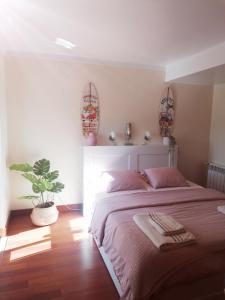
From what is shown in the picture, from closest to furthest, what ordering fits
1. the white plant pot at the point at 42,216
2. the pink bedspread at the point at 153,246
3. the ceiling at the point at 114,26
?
the pink bedspread at the point at 153,246 < the ceiling at the point at 114,26 < the white plant pot at the point at 42,216

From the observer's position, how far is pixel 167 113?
384cm

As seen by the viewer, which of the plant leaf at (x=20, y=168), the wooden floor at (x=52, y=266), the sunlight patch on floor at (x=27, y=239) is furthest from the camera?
the plant leaf at (x=20, y=168)

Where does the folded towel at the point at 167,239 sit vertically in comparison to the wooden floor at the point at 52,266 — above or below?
above

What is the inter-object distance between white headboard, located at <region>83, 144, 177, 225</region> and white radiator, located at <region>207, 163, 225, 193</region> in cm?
67

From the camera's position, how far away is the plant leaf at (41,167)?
3.07 metres

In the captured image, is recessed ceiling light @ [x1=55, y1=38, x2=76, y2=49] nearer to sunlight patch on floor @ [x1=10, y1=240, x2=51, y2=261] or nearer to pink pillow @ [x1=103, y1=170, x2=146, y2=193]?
pink pillow @ [x1=103, y1=170, x2=146, y2=193]

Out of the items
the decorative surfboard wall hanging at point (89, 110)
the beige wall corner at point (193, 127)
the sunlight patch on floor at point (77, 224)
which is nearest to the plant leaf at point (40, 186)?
the sunlight patch on floor at point (77, 224)

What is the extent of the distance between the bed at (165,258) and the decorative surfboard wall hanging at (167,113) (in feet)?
5.68

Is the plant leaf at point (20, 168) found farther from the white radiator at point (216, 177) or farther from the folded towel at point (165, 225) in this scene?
the white radiator at point (216, 177)

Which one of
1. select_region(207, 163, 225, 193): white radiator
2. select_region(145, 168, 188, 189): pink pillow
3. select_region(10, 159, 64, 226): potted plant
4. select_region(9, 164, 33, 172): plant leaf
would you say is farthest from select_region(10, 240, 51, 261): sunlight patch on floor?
select_region(207, 163, 225, 193): white radiator

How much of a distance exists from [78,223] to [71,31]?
2.37m

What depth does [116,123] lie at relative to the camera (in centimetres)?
362

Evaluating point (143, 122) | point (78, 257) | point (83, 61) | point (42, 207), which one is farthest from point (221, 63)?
point (42, 207)

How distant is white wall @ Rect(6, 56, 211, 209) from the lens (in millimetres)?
3152
